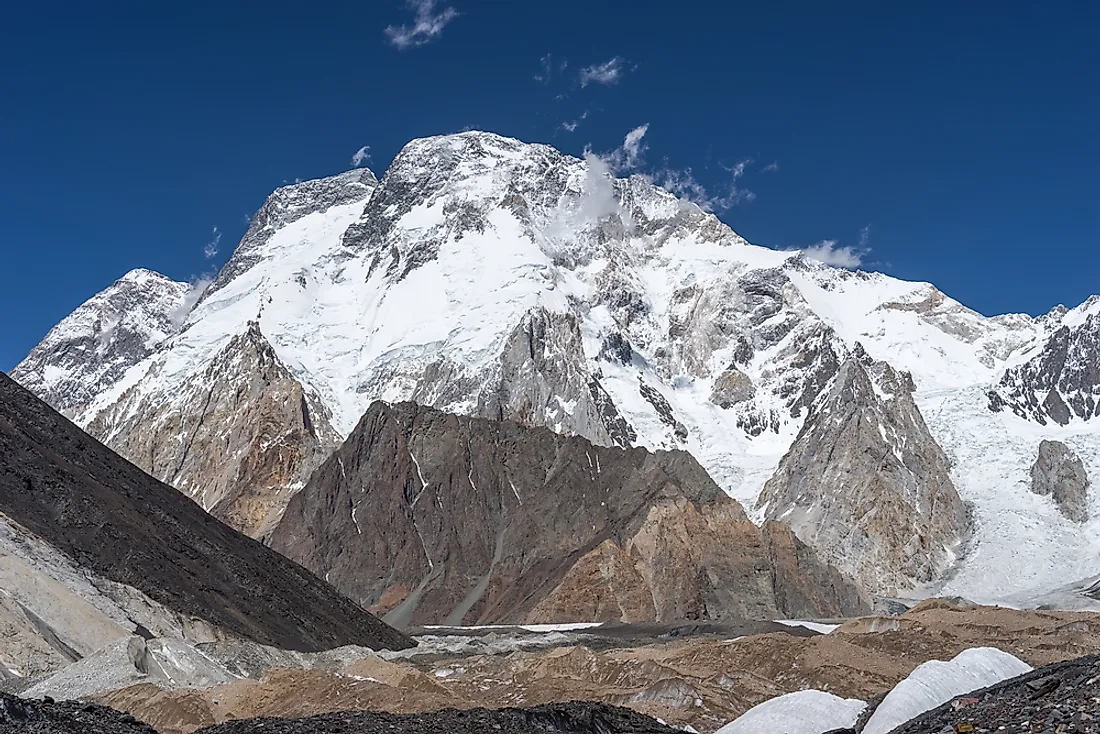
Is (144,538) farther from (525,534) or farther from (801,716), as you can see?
(525,534)

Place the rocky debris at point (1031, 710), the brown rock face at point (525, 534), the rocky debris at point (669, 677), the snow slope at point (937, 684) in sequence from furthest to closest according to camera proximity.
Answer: the brown rock face at point (525, 534) < the rocky debris at point (669, 677) < the snow slope at point (937, 684) < the rocky debris at point (1031, 710)

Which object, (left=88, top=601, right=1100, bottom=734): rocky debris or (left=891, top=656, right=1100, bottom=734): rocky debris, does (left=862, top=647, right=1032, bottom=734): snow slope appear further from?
(left=88, top=601, right=1100, bottom=734): rocky debris

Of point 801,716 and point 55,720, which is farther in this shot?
point 55,720

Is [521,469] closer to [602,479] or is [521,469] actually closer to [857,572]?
[602,479]

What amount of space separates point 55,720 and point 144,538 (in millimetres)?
40737

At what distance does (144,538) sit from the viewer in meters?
64.8

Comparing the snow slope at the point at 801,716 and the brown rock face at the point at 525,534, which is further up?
the brown rock face at the point at 525,534

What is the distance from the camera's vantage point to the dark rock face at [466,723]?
2555 cm

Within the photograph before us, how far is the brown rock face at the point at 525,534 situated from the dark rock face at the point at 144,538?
57652 mm

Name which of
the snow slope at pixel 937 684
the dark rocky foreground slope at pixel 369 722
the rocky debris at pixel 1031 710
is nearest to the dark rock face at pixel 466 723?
the dark rocky foreground slope at pixel 369 722

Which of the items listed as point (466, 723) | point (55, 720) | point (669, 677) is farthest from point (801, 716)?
point (669, 677)

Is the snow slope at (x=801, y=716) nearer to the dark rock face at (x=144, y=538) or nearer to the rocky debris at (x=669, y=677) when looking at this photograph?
the rocky debris at (x=669, y=677)

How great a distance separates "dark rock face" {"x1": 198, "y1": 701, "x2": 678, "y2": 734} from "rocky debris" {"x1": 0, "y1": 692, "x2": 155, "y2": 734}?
2.25 metres

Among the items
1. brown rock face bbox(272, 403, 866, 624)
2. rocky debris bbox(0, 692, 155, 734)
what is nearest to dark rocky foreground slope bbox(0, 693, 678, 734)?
rocky debris bbox(0, 692, 155, 734)
